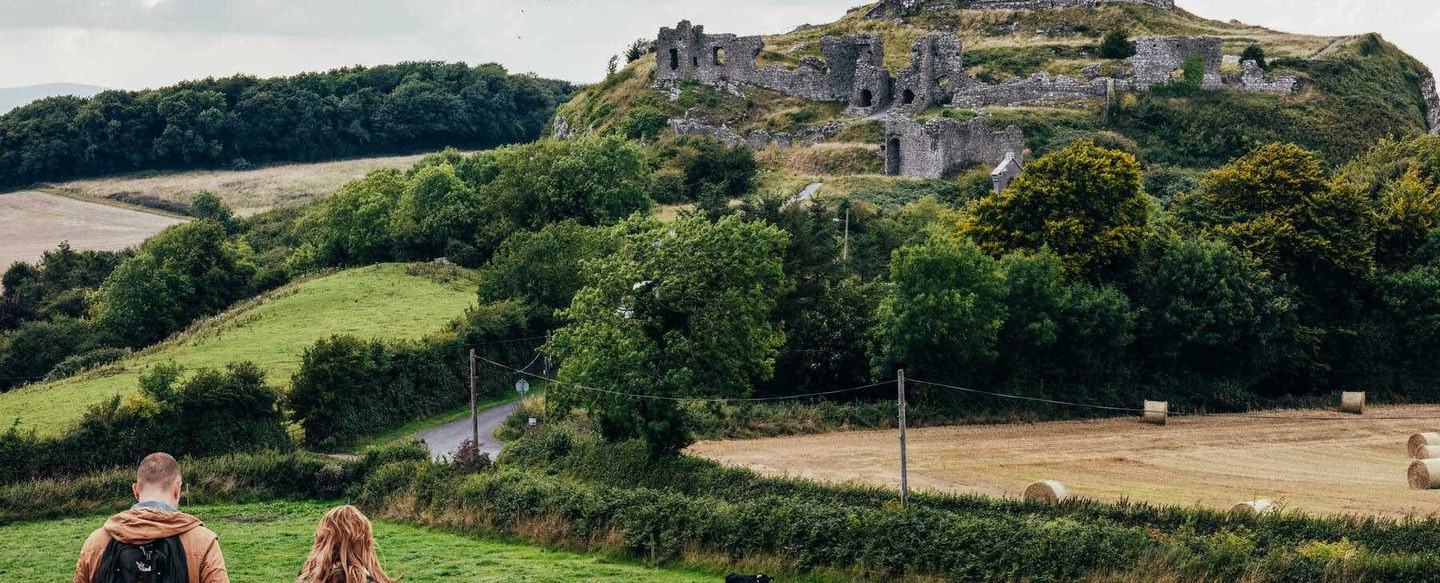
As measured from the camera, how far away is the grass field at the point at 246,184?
384 ft

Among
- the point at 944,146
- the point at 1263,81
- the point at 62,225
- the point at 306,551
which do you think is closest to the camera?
the point at 306,551

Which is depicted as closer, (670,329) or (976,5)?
(670,329)

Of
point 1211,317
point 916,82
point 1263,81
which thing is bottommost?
point 1211,317

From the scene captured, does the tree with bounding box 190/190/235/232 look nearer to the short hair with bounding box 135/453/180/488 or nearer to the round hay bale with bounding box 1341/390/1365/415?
the round hay bale with bounding box 1341/390/1365/415

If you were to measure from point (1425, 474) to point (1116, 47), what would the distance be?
5487 centimetres

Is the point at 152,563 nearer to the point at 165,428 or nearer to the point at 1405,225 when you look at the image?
the point at 165,428

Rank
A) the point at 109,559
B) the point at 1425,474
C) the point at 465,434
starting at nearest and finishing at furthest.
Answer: the point at 109,559
the point at 1425,474
the point at 465,434

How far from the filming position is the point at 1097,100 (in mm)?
79188

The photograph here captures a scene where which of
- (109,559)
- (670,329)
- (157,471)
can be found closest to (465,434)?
(670,329)

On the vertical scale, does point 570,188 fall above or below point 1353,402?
above

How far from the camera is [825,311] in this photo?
47312mm

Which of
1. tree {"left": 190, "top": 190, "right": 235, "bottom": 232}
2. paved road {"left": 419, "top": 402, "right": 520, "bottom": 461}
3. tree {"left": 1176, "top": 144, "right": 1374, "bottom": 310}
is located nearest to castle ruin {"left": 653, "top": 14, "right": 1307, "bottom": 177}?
tree {"left": 1176, "top": 144, "right": 1374, "bottom": 310}

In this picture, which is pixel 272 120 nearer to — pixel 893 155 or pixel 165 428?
pixel 893 155

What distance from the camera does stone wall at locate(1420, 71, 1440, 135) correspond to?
278 feet
